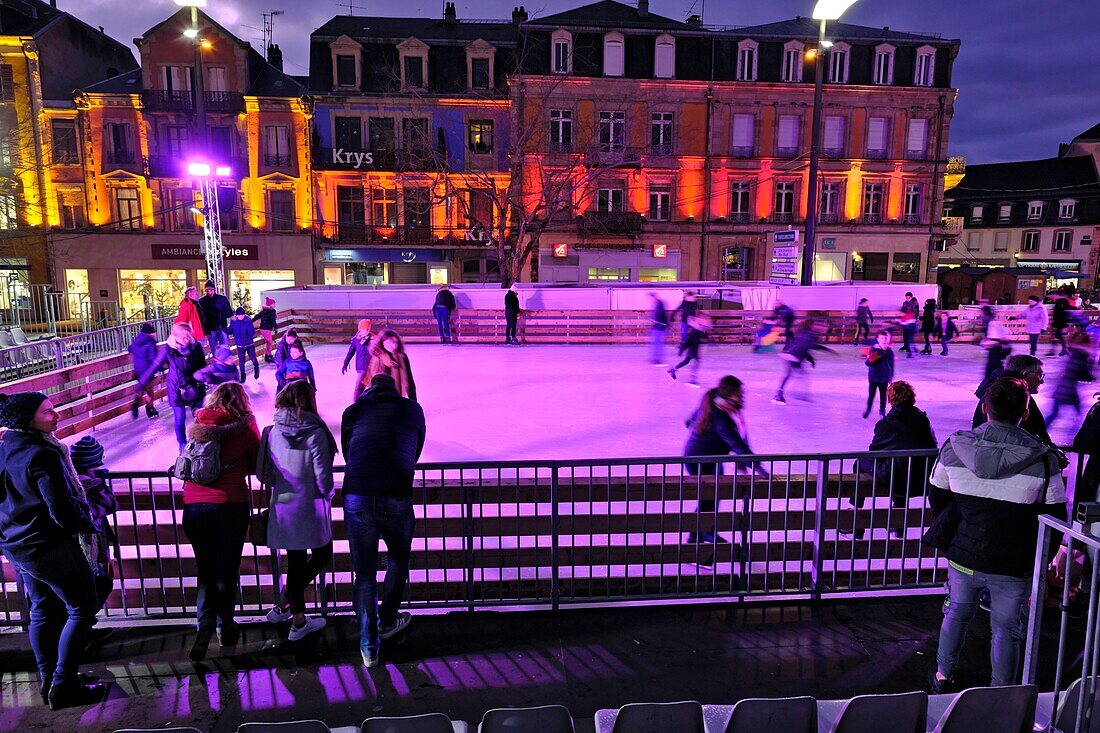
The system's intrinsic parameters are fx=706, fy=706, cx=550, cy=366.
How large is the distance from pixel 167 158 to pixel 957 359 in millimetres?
31486

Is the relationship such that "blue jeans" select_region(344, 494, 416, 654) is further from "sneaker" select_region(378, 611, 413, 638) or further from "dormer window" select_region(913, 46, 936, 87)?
"dormer window" select_region(913, 46, 936, 87)

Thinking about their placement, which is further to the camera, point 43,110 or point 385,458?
point 43,110

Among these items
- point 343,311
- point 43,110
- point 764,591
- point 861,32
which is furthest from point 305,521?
point 861,32

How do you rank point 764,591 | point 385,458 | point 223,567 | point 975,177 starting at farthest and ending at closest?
point 975,177, point 764,591, point 223,567, point 385,458

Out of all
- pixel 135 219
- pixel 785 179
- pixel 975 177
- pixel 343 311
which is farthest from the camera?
pixel 975 177

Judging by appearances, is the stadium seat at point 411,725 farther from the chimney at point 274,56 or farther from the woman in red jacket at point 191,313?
the chimney at point 274,56

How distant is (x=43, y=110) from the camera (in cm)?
3059

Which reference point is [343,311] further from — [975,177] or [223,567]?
[975,177]

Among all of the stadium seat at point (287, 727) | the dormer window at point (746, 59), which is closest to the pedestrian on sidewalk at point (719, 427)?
the stadium seat at point (287, 727)

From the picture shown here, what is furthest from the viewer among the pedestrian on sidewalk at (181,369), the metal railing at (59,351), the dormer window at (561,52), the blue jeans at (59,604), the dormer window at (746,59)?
the dormer window at (746,59)

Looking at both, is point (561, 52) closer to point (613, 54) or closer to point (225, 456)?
point (613, 54)

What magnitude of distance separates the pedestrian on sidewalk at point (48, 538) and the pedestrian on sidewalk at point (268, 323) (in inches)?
452

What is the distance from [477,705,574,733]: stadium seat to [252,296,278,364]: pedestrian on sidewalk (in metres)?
13.6

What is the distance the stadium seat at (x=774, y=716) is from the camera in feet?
8.34
